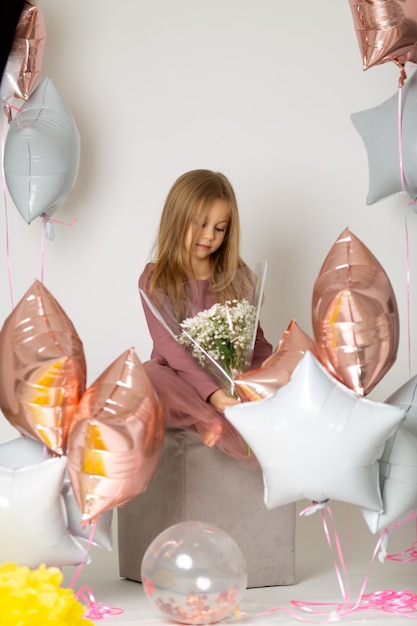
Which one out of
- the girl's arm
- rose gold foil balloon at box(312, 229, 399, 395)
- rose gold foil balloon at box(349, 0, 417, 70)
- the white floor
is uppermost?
rose gold foil balloon at box(349, 0, 417, 70)

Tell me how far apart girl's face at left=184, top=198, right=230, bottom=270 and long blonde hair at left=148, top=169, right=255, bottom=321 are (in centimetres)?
1

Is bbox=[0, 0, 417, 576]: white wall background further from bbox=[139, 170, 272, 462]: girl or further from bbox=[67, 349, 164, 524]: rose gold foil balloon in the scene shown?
bbox=[67, 349, 164, 524]: rose gold foil balloon

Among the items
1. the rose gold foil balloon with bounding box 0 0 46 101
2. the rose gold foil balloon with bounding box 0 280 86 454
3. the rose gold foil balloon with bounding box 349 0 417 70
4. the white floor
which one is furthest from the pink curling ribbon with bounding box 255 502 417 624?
the rose gold foil balloon with bounding box 0 0 46 101

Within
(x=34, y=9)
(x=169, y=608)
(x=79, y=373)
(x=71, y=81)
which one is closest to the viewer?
(x=169, y=608)

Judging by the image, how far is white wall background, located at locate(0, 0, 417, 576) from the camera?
3.24 meters

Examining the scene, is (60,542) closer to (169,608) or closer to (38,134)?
(169,608)

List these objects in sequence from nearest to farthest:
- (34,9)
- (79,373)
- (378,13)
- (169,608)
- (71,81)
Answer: (169,608)
(79,373)
(378,13)
(34,9)
(71,81)

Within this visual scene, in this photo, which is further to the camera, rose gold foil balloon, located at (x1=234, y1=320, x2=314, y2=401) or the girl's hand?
the girl's hand

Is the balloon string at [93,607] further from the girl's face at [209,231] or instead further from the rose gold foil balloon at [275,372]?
the girl's face at [209,231]

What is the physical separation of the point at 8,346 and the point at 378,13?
1.20 meters

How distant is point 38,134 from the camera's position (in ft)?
9.05

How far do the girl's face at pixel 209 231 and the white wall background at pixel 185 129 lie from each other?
1.64ft

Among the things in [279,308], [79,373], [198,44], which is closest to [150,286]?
[79,373]

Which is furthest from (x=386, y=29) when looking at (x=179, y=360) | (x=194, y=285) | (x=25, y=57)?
(x=25, y=57)
